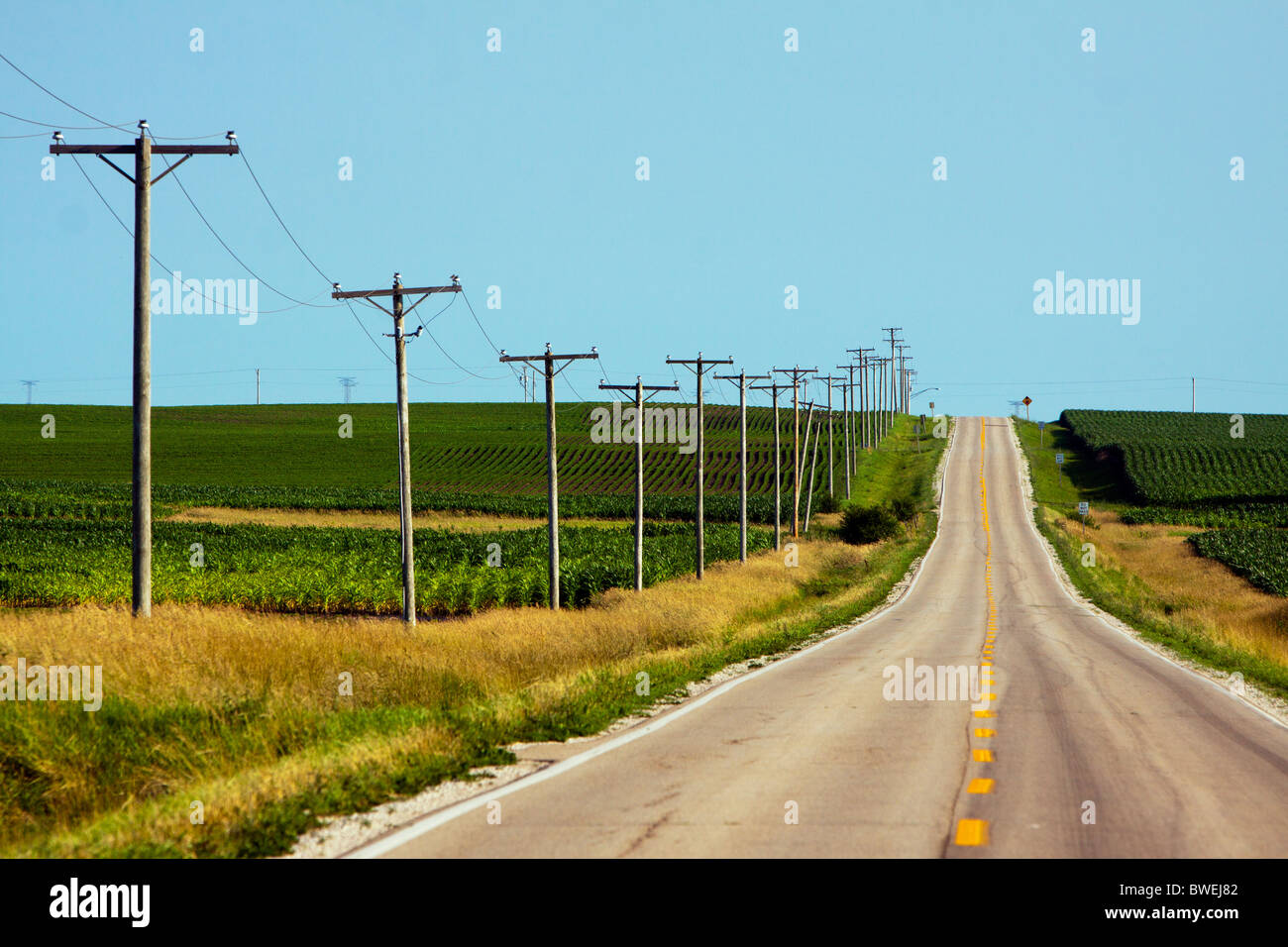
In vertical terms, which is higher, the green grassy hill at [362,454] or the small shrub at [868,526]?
the green grassy hill at [362,454]

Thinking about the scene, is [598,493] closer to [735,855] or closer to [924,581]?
[924,581]

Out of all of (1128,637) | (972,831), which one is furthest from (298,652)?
(1128,637)

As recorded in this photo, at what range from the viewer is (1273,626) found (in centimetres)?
3572

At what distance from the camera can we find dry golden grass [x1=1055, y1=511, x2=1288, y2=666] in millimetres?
30531

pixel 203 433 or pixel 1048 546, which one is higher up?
pixel 203 433

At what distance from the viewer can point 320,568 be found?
139ft

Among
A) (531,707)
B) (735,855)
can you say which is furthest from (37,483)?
(735,855)

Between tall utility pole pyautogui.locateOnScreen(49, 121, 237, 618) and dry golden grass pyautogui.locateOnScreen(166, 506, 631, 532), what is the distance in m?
56.7

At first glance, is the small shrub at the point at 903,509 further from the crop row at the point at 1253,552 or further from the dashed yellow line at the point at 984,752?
the dashed yellow line at the point at 984,752

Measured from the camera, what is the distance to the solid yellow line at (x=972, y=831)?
7627 millimetres

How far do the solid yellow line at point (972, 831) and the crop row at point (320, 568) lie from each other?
29.4 metres

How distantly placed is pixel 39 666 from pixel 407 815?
590 cm

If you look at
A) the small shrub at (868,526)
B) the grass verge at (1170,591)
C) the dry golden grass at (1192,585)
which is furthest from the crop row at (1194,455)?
the small shrub at (868,526)

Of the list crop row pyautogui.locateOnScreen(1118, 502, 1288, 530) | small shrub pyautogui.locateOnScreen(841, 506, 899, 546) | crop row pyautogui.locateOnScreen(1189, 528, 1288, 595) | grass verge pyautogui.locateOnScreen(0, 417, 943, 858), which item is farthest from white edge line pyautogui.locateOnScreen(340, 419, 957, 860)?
crop row pyautogui.locateOnScreen(1118, 502, 1288, 530)
